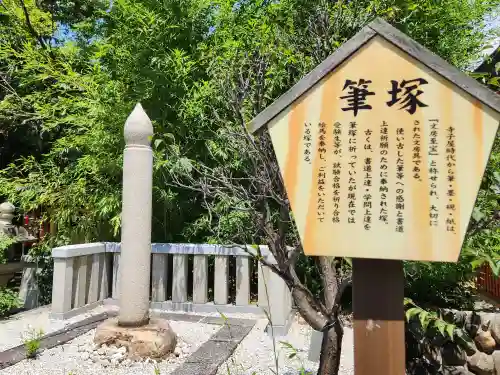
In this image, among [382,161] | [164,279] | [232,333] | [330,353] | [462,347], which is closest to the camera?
[382,161]

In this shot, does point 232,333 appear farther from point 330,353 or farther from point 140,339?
point 330,353

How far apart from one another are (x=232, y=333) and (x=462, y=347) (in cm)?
219

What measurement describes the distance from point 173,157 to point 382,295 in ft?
12.8

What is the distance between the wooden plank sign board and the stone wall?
1966mm

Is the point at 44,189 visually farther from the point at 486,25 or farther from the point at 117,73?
the point at 486,25

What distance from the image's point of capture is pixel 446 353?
10.6 feet

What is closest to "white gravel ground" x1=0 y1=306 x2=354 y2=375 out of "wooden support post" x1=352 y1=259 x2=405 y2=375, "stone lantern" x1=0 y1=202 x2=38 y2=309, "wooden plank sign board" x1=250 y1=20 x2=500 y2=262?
"wooden support post" x1=352 y1=259 x2=405 y2=375

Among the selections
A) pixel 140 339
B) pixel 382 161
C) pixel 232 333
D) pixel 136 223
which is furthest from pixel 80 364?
pixel 382 161

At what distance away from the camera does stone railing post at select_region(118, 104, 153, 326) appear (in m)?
3.78

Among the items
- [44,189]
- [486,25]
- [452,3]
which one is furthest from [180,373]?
[486,25]

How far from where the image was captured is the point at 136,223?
12.6 ft

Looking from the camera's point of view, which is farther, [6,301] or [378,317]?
[6,301]

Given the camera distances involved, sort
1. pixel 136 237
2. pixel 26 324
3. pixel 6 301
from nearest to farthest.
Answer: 1. pixel 136 237
2. pixel 26 324
3. pixel 6 301

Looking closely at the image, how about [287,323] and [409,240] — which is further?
[287,323]
